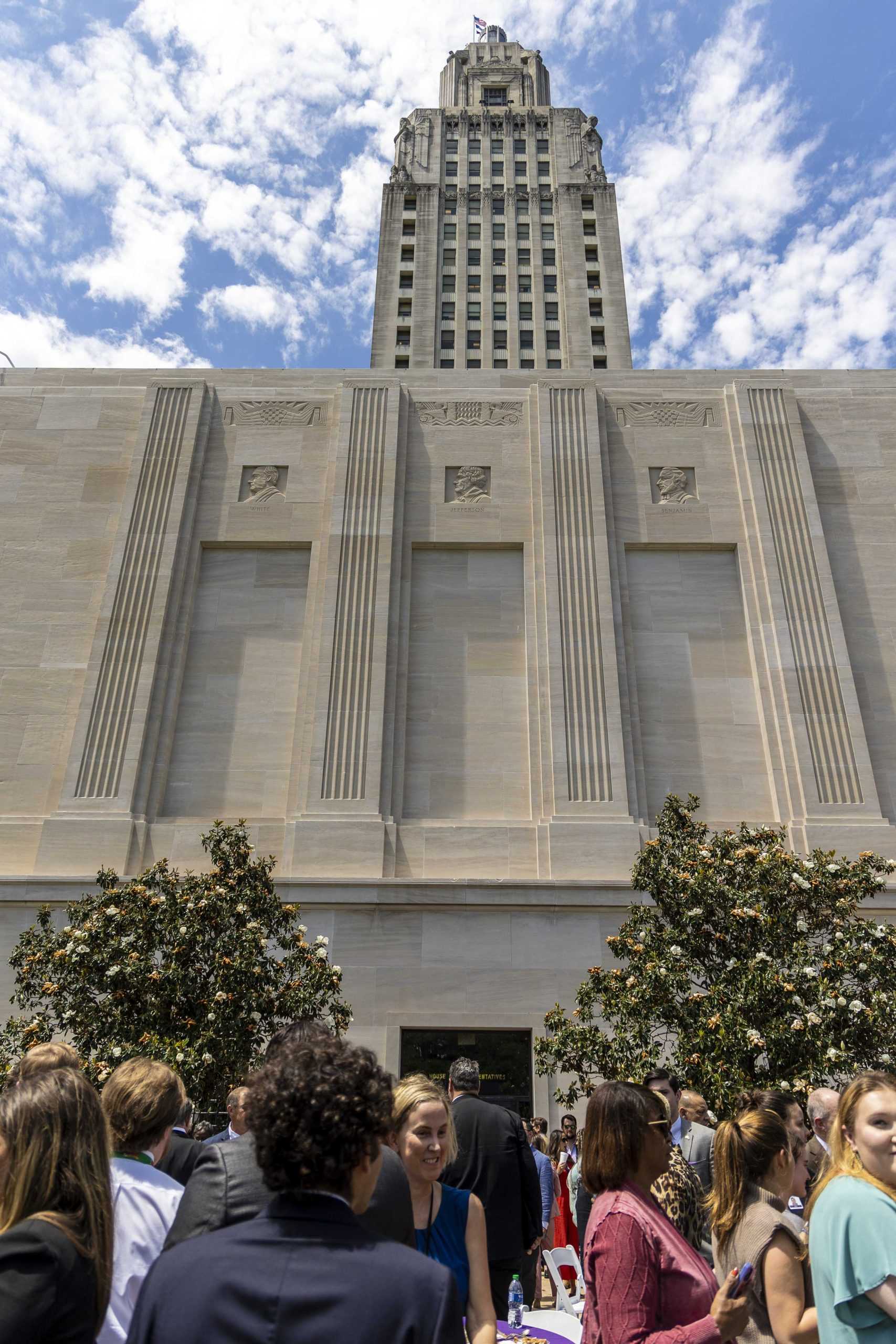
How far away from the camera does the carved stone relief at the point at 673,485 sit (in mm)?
21828

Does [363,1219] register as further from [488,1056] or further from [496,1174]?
[488,1056]

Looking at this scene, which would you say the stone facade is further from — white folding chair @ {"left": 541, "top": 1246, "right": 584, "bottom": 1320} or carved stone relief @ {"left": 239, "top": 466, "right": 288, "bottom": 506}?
white folding chair @ {"left": 541, "top": 1246, "right": 584, "bottom": 1320}

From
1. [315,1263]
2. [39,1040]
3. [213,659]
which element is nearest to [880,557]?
[213,659]

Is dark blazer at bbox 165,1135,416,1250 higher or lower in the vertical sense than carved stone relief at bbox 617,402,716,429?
lower

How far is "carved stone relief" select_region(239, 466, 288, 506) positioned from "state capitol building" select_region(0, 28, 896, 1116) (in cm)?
7

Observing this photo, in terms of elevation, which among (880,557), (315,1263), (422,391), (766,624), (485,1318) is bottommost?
(485,1318)

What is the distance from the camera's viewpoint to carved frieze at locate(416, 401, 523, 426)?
22500 millimetres

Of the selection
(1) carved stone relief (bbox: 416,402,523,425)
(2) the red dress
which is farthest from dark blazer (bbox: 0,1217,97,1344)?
(1) carved stone relief (bbox: 416,402,523,425)

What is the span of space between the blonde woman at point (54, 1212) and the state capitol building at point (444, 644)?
46.8ft

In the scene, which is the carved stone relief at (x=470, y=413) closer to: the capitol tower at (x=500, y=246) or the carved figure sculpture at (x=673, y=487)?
the carved figure sculpture at (x=673, y=487)

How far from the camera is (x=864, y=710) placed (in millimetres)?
Result: 19703

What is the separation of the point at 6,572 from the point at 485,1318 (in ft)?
66.2

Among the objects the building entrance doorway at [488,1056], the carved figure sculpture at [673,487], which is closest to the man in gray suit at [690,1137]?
the building entrance doorway at [488,1056]

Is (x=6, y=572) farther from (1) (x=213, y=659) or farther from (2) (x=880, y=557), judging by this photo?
(2) (x=880, y=557)
